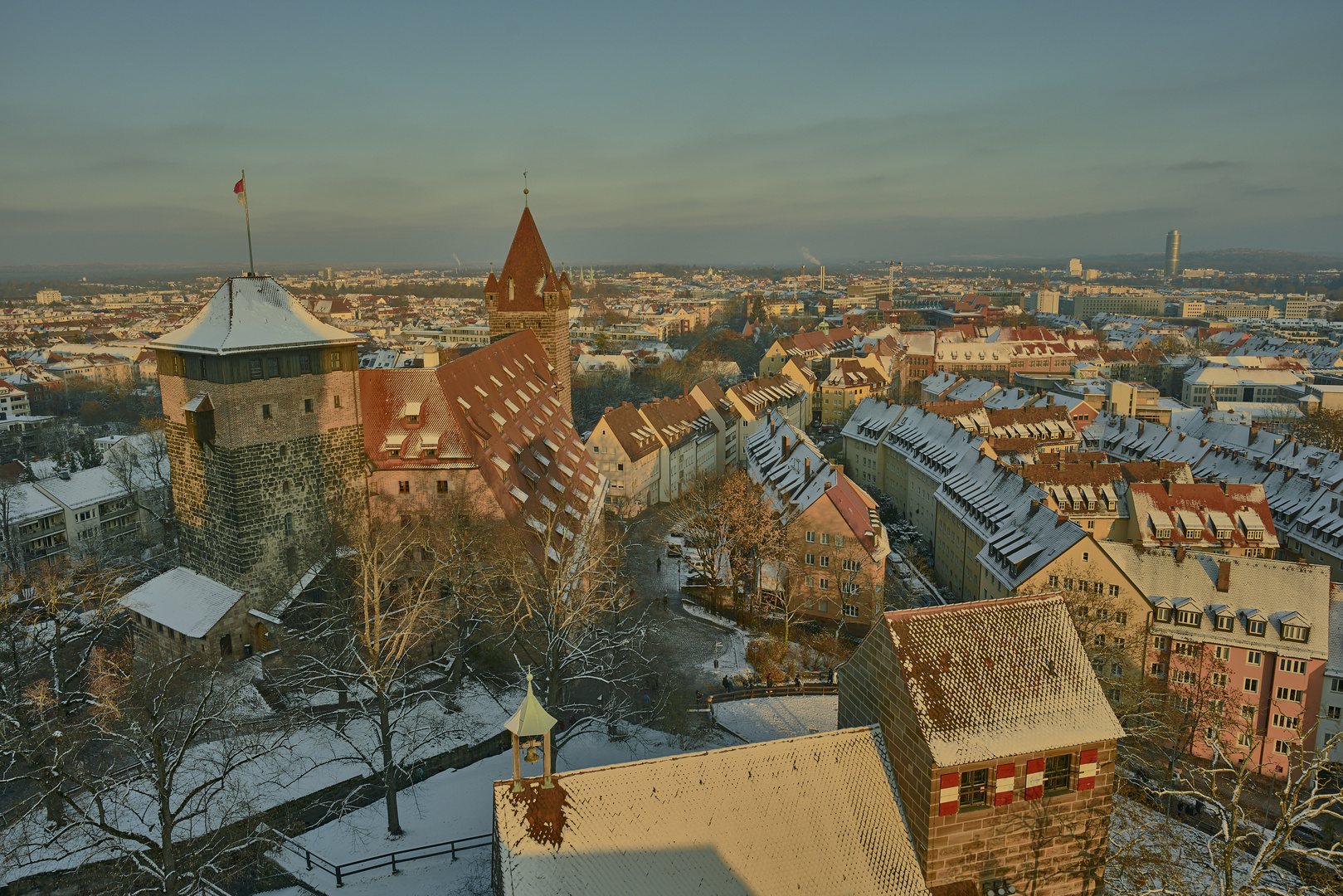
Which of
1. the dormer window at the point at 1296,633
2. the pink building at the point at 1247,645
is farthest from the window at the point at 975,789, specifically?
the dormer window at the point at 1296,633

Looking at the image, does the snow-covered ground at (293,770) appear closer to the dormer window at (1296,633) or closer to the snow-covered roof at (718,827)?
the snow-covered roof at (718,827)

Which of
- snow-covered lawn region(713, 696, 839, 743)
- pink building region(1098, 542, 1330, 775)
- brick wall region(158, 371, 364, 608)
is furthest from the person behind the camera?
pink building region(1098, 542, 1330, 775)

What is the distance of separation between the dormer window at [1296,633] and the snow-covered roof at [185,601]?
4242cm

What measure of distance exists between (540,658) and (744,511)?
1483 cm

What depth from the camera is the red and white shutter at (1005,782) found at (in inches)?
763

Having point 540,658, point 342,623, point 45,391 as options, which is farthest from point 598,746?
point 45,391

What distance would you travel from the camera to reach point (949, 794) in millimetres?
18766

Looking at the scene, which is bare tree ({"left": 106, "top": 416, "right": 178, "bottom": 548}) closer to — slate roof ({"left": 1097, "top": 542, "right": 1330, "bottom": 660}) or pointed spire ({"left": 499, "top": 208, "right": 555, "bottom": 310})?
pointed spire ({"left": 499, "top": 208, "right": 555, "bottom": 310})

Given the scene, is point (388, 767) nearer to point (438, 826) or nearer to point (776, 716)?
point (438, 826)

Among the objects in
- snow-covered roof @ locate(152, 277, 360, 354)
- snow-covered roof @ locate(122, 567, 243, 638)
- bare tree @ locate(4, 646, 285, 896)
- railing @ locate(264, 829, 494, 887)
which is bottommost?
railing @ locate(264, 829, 494, 887)

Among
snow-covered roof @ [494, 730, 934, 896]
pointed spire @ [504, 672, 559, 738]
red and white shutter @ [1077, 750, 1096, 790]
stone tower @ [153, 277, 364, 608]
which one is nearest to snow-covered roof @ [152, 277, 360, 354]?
stone tower @ [153, 277, 364, 608]

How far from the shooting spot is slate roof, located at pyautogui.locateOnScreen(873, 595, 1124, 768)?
19.1 meters

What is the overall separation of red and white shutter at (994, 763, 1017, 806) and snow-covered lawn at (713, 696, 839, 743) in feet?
40.0

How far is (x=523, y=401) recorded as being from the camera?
2064 inches
